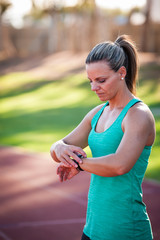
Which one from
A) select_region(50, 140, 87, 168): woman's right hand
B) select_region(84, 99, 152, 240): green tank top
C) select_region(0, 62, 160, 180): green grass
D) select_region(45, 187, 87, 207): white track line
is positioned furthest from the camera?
select_region(0, 62, 160, 180): green grass

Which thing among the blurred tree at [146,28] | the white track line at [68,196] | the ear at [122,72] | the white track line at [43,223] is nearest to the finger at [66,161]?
the ear at [122,72]

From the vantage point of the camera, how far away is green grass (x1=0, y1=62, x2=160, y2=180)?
9.82 m

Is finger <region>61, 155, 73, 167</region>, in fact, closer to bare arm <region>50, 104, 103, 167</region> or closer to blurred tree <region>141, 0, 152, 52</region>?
bare arm <region>50, 104, 103, 167</region>

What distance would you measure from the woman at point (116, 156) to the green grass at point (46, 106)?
4.51m

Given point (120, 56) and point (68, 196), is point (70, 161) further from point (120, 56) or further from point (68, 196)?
point (68, 196)

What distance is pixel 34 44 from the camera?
93.7 feet

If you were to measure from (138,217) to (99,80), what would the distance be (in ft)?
2.65

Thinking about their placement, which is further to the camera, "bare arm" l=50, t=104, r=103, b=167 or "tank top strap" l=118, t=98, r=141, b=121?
"bare arm" l=50, t=104, r=103, b=167

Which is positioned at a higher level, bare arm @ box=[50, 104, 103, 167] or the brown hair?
the brown hair

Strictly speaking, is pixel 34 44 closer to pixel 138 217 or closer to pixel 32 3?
pixel 32 3

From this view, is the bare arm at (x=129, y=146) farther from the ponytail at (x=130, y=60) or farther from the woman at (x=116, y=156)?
the ponytail at (x=130, y=60)

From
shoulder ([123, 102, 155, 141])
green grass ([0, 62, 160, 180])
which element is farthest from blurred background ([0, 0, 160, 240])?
shoulder ([123, 102, 155, 141])

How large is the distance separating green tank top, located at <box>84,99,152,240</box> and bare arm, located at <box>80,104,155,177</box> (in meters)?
0.09

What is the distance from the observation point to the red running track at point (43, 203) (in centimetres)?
435
